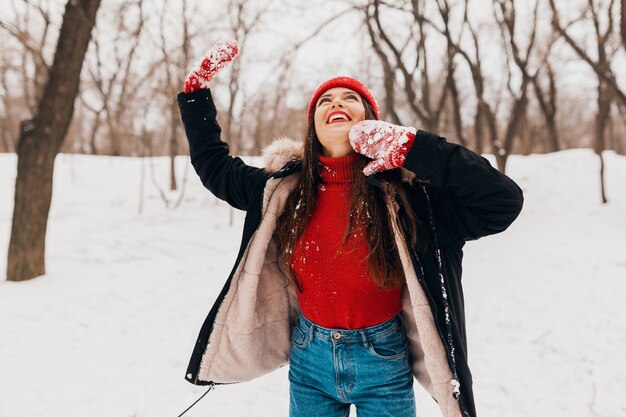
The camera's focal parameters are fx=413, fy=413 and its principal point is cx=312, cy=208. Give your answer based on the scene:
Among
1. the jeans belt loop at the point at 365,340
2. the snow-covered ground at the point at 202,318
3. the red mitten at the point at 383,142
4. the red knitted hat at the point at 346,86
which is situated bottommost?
the snow-covered ground at the point at 202,318

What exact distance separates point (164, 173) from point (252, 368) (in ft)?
43.9

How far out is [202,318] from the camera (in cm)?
460

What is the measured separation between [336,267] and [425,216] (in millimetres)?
366

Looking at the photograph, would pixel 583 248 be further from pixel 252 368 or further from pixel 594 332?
pixel 252 368

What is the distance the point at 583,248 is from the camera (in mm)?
7016

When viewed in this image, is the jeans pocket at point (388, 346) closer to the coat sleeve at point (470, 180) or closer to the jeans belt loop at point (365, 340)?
the jeans belt loop at point (365, 340)

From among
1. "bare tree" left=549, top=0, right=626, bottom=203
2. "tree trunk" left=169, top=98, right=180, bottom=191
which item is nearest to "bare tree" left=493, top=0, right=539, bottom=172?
"bare tree" left=549, top=0, right=626, bottom=203

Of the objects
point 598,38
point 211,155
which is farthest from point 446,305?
point 598,38

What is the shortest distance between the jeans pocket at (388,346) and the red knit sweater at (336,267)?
0.06m

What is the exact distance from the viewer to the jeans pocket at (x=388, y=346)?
58.5 inches

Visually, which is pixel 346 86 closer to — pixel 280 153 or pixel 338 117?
pixel 338 117

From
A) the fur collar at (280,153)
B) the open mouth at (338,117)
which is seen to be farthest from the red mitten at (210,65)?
the open mouth at (338,117)

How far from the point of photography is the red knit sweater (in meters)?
1.50

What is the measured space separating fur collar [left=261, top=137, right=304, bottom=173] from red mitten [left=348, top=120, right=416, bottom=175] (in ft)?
1.23
